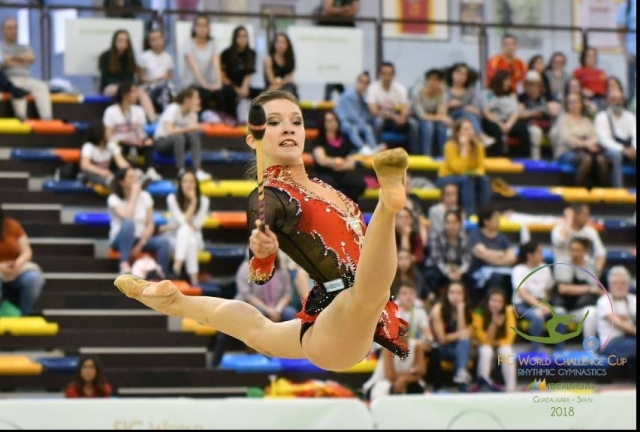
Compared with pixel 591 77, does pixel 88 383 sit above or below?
below

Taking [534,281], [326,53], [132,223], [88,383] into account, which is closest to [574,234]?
[534,281]

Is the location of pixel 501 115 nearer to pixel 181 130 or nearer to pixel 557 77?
pixel 557 77

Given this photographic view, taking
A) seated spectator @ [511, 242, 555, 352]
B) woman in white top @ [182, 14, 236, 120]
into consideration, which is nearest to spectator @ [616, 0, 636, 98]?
seated spectator @ [511, 242, 555, 352]

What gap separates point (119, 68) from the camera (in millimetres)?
12766

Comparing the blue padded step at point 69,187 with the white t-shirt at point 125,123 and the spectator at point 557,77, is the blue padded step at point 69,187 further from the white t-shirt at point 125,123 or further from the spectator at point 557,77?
the spectator at point 557,77

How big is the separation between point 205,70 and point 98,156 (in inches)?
68.4

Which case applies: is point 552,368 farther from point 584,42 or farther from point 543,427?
point 584,42

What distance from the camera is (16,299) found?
35.6 feet

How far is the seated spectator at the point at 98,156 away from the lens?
1180 cm

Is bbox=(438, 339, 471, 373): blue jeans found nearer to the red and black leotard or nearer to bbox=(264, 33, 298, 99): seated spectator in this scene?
bbox=(264, 33, 298, 99): seated spectator

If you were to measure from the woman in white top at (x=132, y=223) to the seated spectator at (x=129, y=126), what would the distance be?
2.47 feet

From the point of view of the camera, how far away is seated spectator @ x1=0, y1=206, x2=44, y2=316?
1068 cm

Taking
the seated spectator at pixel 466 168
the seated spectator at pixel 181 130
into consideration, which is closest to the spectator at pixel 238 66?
the seated spectator at pixel 181 130

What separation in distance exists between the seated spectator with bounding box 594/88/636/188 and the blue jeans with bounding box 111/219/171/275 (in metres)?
5.03
